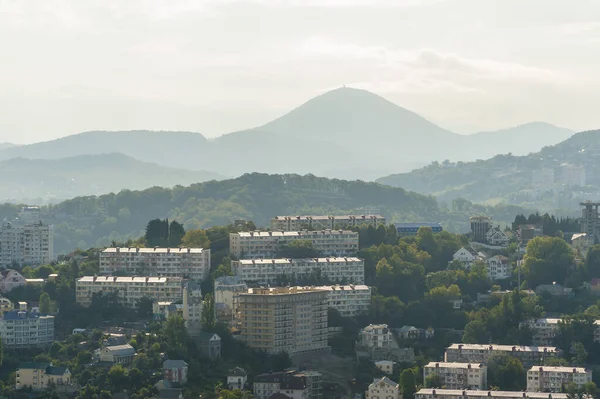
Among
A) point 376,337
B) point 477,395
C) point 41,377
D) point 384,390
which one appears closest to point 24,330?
point 41,377

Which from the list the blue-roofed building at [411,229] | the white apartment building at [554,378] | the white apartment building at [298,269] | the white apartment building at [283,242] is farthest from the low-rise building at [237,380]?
the blue-roofed building at [411,229]

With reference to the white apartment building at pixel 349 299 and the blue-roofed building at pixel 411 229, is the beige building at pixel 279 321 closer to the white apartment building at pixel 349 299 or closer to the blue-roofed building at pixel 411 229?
the white apartment building at pixel 349 299

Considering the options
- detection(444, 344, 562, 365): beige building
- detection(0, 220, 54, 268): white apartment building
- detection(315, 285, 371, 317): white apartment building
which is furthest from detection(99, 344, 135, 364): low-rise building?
detection(0, 220, 54, 268): white apartment building

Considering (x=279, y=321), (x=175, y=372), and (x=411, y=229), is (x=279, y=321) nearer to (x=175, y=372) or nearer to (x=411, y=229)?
(x=175, y=372)

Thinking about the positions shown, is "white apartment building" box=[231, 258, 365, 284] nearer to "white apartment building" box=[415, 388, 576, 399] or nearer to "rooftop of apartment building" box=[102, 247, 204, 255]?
"rooftop of apartment building" box=[102, 247, 204, 255]

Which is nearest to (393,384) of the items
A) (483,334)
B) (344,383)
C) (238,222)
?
(344,383)

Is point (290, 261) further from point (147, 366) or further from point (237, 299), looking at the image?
point (147, 366)
